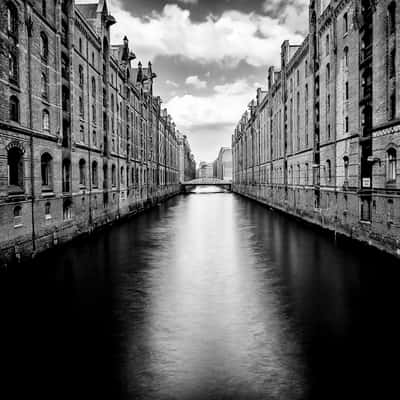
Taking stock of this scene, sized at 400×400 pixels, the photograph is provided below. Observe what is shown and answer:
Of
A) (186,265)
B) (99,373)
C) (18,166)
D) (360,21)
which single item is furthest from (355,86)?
(99,373)

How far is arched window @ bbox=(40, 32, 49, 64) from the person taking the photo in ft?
61.8

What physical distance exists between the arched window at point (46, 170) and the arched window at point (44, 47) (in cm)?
508

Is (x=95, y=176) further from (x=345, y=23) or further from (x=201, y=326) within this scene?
(x=201, y=326)

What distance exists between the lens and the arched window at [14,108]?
15913mm

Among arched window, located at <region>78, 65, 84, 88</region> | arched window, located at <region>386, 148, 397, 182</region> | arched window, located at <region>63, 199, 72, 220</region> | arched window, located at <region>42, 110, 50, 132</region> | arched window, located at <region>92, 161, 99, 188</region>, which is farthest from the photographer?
arched window, located at <region>92, 161, 99, 188</region>

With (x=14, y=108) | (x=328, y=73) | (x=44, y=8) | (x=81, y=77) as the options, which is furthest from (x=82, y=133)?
(x=328, y=73)

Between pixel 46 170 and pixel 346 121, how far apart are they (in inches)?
714

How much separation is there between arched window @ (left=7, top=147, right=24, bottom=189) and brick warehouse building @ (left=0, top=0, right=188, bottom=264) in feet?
0.13

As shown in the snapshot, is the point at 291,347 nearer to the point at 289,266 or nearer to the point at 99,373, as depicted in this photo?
the point at 99,373

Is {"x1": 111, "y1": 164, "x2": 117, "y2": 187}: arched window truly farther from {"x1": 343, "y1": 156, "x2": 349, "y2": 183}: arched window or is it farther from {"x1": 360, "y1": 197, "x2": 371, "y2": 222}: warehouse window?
{"x1": 360, "y1": 197, "x2": 371, "y2": 222}: warehouse window

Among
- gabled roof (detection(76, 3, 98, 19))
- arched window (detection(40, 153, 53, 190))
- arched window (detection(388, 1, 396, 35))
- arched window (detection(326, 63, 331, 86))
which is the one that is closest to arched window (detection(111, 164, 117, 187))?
gabled roof (detection(76, 3, 98, 19))

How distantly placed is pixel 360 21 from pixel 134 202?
30.0 meters

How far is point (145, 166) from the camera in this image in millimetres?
52500

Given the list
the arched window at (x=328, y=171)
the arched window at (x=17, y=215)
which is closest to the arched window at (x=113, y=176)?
the arched window at (x=17, y=215)
